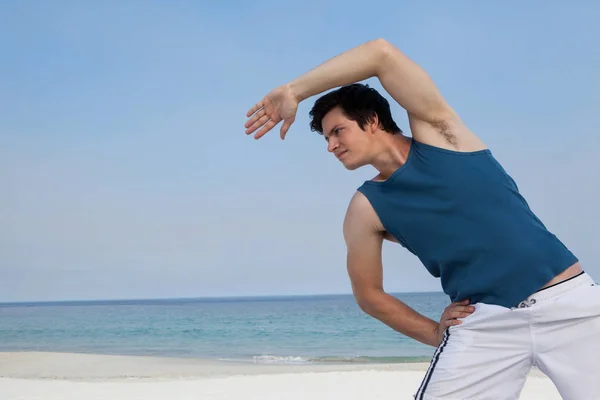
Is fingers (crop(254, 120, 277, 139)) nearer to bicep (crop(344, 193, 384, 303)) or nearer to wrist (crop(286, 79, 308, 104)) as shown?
wrist (crop(286, 79, 308, 104))

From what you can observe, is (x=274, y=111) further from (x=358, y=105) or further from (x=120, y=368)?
(x=120, y=368)

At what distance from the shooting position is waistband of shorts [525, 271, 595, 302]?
2.45m

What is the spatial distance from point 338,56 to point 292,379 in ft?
21.9

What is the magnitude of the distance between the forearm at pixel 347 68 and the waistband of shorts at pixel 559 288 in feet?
3.20

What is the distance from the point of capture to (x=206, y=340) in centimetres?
2384

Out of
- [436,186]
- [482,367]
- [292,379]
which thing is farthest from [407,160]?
[292,379]

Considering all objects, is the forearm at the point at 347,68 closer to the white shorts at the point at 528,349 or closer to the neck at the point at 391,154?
the neck at the point at 391,154

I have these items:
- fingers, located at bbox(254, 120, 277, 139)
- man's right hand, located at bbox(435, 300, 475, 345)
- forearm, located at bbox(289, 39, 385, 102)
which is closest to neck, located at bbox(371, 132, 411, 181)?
forearm, located at bbox(289, 39, 385, 102)

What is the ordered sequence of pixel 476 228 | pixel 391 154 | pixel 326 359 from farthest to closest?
1. pixel 326 359
2. pixel 391 154
3. pixel 476 228

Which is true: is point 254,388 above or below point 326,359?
above

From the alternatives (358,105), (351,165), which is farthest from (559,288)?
(358,105)

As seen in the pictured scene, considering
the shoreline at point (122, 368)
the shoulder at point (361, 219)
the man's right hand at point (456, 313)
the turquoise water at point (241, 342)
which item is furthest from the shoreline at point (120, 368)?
the man's right hand at point (456, 313)

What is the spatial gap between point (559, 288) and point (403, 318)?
594 millimetres

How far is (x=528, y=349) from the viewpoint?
2.45 m
